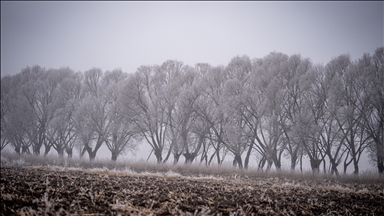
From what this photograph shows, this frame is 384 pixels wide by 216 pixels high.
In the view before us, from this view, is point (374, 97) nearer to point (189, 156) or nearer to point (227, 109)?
point (227, 109)

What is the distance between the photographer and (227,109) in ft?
85.5

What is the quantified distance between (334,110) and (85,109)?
29.3m

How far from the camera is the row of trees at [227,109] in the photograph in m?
23.0

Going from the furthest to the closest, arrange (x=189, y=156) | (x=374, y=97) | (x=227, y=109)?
(x=189, y=156) < (x=227, y=109) < (x=374, y=97)

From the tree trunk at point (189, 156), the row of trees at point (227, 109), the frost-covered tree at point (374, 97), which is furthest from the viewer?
the tree trunk at point (189, 156)

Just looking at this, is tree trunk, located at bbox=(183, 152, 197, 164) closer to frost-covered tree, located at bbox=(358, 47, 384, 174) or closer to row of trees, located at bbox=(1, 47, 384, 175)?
row of trees, located at bbox=(1, 47, 384, 175)

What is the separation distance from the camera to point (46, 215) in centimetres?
329

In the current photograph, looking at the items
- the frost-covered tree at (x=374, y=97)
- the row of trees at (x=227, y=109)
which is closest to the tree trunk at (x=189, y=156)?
the row of trees at (x=227, y=109)

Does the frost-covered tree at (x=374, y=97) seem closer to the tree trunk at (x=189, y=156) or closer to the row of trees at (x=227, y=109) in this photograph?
the row of trees at (x=227, y=109)

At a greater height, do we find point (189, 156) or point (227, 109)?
point (227, 109)

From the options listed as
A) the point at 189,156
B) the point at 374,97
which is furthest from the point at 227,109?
the point at 374,97

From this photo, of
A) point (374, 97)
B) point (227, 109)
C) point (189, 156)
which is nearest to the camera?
point (374, 97)

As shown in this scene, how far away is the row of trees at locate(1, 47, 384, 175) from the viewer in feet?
75.4

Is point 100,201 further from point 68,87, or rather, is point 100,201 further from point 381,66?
point 68,87
